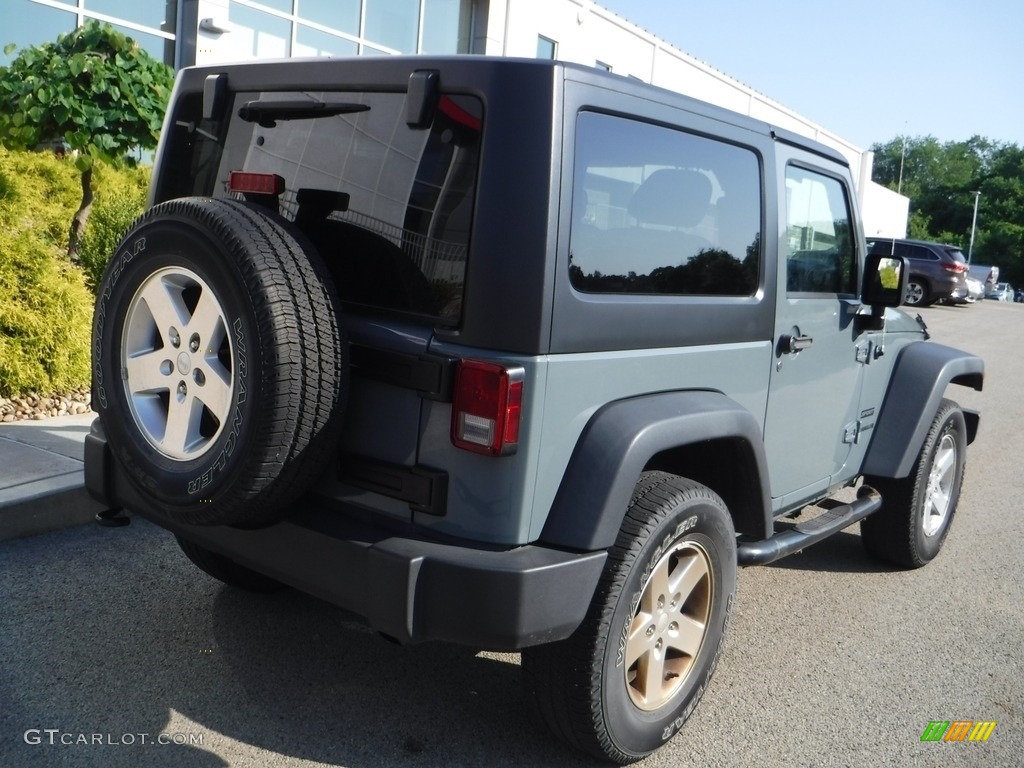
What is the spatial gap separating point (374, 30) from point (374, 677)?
601 inches

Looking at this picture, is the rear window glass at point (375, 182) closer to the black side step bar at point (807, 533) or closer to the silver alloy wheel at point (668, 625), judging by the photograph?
the silver alloy wheel at point (668, 625)

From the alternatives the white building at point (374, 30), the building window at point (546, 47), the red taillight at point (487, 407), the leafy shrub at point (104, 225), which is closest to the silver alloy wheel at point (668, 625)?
the red taillight at point (487, 407)

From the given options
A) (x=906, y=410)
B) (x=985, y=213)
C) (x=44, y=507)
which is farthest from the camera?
(x=985, y=213)

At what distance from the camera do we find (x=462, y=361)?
256cm

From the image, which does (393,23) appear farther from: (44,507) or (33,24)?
(44,507)

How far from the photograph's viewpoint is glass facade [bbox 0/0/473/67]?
12031 mm

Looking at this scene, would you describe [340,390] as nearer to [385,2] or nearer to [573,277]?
[573,277]

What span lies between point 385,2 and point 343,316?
15632 millimetres

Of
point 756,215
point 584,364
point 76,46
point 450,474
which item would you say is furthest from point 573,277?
point 76,46

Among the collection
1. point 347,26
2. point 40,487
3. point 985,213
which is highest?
point 985,213

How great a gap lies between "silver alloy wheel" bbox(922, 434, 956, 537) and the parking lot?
1.30 ft

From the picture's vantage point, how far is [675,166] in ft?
10.1

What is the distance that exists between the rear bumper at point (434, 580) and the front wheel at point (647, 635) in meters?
0.16

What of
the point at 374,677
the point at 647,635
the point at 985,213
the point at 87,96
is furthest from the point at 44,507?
the point at 985,213
